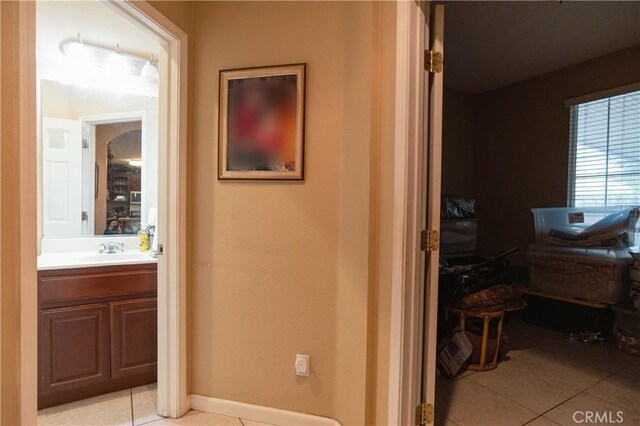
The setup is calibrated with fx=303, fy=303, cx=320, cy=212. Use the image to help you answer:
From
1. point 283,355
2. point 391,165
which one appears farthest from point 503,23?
point 283,355

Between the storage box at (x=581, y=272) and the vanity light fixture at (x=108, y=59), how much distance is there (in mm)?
4009

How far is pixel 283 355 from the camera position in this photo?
5.62 feet

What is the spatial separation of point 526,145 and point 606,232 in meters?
1.39

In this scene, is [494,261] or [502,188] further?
[502,188]

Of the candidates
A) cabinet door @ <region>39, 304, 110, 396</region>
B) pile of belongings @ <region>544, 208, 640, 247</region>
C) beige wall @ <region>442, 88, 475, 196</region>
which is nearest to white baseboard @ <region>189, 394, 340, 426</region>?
cabinet door @ <region>39, 304, 110, 396</region>

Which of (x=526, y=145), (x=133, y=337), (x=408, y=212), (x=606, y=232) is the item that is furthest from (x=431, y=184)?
A: (x=526, y=145)

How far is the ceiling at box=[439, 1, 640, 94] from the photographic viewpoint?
95.3 inches

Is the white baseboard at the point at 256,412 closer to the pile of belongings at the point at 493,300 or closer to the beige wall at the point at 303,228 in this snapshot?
the beige wall at the point at 303,228

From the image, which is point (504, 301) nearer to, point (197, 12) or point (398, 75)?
point (398, 75)

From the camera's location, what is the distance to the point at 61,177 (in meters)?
2.31

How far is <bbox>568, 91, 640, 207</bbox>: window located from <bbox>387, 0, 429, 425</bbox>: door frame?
3.04m

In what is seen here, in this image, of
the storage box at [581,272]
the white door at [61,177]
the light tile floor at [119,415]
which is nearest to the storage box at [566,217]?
the storage box at [581,272]

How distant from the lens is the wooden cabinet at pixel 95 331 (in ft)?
6.02

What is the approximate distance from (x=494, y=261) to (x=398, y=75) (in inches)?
82.5
